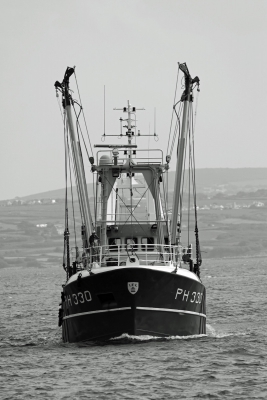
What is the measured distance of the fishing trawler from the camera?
34781 mm

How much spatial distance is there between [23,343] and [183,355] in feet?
32.3

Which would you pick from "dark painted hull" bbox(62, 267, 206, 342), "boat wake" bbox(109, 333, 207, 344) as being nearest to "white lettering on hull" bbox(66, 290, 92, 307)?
"dark painted hull" bbox(62, 267, 206, 342)

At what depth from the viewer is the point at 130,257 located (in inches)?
1404

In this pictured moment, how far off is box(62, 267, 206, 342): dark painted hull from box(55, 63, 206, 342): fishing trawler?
37 millimetres

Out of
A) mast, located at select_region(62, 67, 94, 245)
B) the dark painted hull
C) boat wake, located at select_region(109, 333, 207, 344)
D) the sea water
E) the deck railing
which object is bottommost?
the sea water

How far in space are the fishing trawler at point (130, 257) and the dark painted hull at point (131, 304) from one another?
0.12ft

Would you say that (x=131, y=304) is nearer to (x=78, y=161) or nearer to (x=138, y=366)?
(x=138, y=366)

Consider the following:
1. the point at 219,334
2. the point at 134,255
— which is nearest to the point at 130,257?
the point at 134,255

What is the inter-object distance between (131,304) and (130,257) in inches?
78.3

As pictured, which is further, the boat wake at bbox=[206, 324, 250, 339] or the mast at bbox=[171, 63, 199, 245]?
the mast at bbox=[171, 63, 199, 245]

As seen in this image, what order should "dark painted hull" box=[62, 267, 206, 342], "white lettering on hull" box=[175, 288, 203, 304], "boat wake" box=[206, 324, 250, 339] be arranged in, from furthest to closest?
"boat wake" box=[206, 324, 250, 339], "white lettering on hull" box=[175, 288, 203, 304], "dark painted hull" box=[62, 267, 206, 342]

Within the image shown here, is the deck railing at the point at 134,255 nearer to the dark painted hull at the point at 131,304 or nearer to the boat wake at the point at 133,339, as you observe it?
the dark painted hull at the point at 131,304

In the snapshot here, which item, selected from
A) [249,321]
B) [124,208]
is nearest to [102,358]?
[124,208]

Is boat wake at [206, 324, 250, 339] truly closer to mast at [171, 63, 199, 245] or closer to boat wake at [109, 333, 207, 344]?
boat wake at [109, 333, 207, 344]
